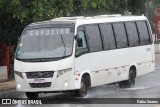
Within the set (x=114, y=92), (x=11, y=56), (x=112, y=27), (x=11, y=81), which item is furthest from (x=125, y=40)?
(x=11, y=56)

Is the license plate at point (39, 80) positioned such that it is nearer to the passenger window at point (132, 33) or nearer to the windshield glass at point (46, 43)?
the windshield glass at point (46, 43)

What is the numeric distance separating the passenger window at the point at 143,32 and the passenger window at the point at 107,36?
2.57 m

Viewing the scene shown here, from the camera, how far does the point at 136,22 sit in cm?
2338

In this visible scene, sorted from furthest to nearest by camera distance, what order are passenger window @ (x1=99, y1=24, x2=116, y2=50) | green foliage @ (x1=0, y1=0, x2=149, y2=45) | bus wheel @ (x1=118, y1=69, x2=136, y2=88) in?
1. green foliage @ (x1=0, y1=0, x2=149, y2=45)
2. bus wheel @ (x1=118, y1=69, x2=136, y2=88)
3. passenger window @ (x1=99, y1=24, x2=116, y2=50)

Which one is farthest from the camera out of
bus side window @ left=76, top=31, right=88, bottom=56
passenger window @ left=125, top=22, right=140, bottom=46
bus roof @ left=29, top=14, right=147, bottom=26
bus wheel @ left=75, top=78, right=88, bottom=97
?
passenger window @ left=125, top=22, right=140, bottom=46

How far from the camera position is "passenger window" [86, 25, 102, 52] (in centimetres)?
1939

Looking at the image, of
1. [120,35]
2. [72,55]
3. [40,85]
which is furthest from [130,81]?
[40,85]

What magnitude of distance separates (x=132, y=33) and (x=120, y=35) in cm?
112

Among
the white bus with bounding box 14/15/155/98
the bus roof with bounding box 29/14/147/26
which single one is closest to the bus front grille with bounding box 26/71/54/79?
the white bus with bounding box 14/15/155/98

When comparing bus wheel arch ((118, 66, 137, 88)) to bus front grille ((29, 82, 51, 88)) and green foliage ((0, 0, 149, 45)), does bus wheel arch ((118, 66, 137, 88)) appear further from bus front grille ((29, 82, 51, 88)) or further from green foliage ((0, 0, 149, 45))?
bus front grille ((29, 82, 51, 88))

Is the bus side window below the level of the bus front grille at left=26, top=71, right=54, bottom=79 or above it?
above

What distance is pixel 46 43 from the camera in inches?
717

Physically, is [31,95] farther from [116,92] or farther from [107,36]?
[107,36]

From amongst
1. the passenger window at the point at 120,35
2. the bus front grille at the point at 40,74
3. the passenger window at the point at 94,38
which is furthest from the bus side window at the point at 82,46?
the passenger window at the point at 120,35
